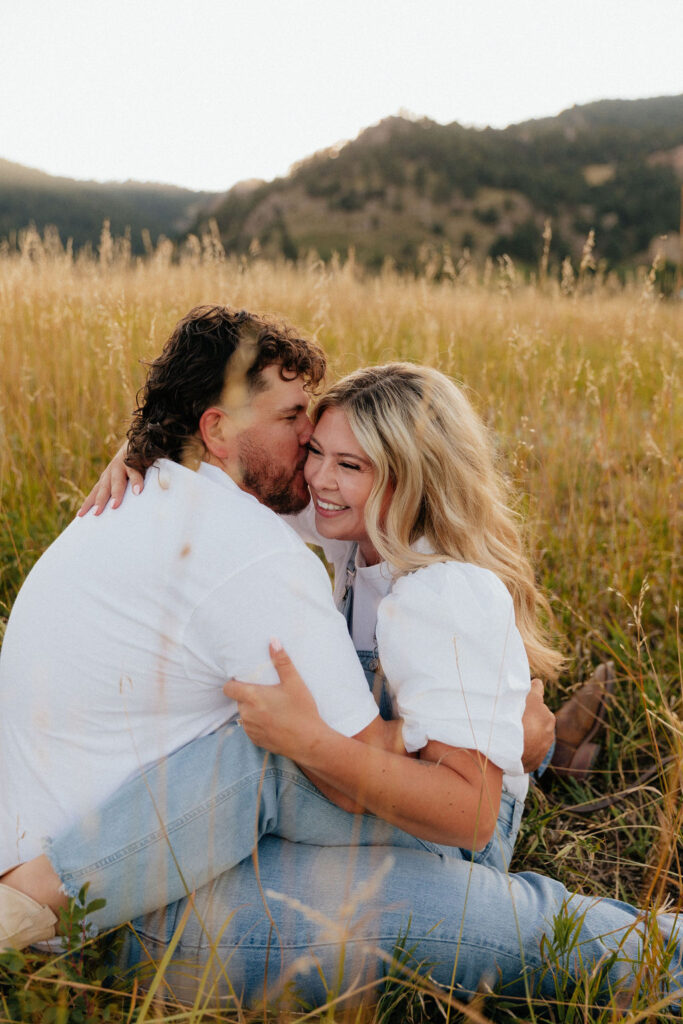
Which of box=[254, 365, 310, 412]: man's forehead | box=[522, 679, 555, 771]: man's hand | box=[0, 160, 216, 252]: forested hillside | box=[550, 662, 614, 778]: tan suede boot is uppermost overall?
box=[0, 160, 216, 252]: forested hillside

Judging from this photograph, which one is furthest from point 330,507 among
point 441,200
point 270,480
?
point 441,200

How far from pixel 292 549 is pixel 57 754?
698 mm

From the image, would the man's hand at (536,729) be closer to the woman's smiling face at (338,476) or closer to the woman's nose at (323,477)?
the woman's smiling face at (338,476)

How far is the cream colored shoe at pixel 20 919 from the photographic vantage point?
1.47 m

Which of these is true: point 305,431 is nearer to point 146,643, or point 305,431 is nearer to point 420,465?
point 420,465

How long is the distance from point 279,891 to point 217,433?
1.18 m

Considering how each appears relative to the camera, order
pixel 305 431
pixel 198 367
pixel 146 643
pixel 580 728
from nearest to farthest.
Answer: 1. pixel 146 643
2. pixel 198 367
3. pixel 305 431
4. pixel 580 728

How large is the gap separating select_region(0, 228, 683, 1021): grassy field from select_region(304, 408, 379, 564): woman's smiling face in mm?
755

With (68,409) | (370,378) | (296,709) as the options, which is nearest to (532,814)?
(296,709)

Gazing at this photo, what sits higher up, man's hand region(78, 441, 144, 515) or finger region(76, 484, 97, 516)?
man's hand region(78, 441, 144, 515)

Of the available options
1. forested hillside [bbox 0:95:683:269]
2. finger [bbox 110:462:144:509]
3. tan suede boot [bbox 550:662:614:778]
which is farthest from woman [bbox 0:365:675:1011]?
forested hillside [bbox 0:95:683:269]

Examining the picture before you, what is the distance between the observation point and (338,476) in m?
2.11

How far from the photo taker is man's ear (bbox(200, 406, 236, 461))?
83.4 inches

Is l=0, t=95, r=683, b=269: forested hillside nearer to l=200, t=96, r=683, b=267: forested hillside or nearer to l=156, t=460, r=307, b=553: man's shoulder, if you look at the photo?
l=200, t=96, r=683, b=267: forested hillside
